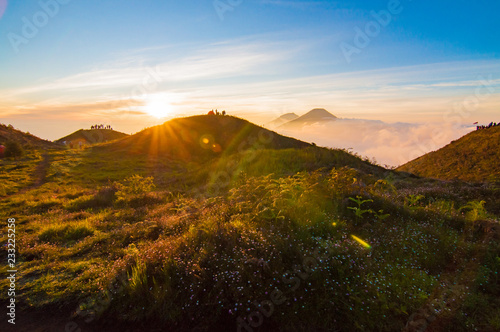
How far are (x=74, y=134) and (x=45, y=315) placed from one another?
14106 cm

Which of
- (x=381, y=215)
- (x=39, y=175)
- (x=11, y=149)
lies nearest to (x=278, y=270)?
(x=381, y=215)

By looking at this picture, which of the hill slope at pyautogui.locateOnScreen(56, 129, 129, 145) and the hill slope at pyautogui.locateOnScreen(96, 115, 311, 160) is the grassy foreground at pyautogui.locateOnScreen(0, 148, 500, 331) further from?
the hill slope at pyautogui.locateOnScreen(56, 129, 129, 145)

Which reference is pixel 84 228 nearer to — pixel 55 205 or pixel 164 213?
pixel 164 213

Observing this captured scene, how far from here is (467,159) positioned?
4834 centimetres

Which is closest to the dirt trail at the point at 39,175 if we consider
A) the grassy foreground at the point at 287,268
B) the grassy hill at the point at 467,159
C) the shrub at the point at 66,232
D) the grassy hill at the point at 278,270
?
the shrub at the point at 66,232

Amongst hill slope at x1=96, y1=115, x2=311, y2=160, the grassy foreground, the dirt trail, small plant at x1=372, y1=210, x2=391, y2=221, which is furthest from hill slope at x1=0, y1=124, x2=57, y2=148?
small plant at x1=372, y1=210, x2=391, y2=221

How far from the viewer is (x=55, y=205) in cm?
1433

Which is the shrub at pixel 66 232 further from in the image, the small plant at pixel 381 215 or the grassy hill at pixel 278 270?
the small plant at pixel 381 215

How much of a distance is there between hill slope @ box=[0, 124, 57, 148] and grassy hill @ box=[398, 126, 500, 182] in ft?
254

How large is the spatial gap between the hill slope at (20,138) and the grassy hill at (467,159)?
7735 cm

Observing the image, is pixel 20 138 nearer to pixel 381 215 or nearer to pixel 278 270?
pixel 278 270

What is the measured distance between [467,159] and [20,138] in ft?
305

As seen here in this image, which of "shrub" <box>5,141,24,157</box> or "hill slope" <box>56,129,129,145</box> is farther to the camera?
"hill slope" <box>56,129,129,145</box>

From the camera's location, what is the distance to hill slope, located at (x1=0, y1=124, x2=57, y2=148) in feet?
145
